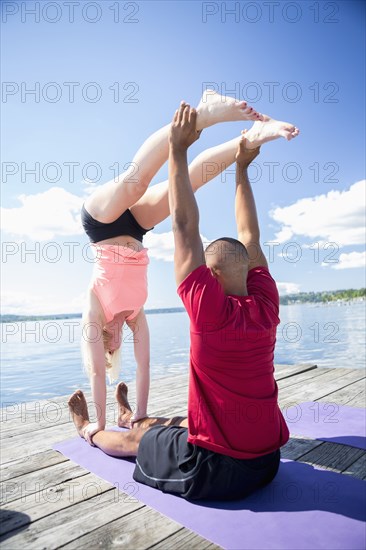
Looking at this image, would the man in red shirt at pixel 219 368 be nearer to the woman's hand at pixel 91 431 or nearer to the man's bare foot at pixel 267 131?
the man's bare foot at pixel 267 131

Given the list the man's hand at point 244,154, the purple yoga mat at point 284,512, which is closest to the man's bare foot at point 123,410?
the purple yoga mat at point 284,512

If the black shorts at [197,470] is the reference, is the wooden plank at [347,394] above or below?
below

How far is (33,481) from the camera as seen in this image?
1926 millimetres

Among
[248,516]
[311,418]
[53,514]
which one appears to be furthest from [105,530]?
[311,418]

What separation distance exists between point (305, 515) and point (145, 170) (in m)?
1.64

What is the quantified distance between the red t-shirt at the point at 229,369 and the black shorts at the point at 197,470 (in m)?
0.05

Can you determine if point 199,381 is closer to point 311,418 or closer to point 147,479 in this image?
point 147,479

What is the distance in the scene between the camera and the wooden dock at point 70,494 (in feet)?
4.60

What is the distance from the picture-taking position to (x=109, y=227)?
2.40 metres

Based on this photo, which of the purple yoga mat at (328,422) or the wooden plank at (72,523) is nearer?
the wooden plank at (72,523)

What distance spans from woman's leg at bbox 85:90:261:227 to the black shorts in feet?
3.88

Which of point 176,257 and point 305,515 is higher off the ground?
point 176,257

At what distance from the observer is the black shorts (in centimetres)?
158

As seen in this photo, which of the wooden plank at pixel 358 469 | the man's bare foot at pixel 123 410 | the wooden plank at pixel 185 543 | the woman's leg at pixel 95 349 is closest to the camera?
the wooden plank at pixel 185 543
